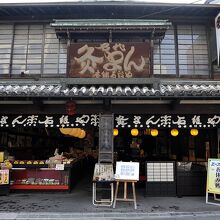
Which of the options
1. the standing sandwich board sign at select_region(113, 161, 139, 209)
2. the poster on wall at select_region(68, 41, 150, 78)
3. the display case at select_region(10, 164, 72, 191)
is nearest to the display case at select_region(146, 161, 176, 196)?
the standing sandwich board sign at select_region(113, 161, 139, 209)

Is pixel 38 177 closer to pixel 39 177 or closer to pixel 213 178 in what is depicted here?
pixel 39 177

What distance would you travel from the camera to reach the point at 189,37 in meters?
15.4

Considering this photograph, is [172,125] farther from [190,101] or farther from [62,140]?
[62,140]

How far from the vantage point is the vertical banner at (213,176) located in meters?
Answer: 11.3

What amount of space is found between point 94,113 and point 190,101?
416cm

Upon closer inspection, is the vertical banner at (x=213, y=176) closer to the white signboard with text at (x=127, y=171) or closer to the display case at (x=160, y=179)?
the display case at (x=160, y=179)

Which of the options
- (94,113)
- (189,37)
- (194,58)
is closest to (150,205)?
(94,113)

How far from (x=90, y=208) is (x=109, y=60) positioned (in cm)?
687

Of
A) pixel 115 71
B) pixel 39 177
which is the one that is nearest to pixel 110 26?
pixel 115 71

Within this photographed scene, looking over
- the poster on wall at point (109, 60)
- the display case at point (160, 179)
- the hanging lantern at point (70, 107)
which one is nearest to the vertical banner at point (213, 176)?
the display case at point (160, 179)

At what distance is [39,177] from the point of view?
43.9 ft

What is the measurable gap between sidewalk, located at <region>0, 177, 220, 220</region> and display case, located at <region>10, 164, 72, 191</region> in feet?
1.62

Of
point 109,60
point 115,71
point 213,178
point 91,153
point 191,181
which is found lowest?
point 191,181

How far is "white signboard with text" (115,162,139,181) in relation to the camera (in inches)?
420
